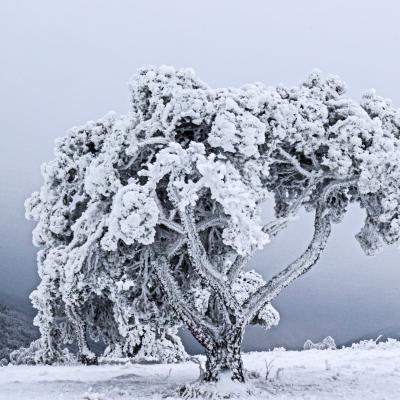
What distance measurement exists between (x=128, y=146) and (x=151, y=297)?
5.12 meters

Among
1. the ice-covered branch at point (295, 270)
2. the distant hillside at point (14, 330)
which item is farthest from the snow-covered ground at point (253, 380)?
the distant hillside at point (14, 330)

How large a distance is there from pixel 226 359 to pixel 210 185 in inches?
172

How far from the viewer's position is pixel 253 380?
14.5 m

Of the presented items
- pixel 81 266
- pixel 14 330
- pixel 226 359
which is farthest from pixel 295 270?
pixel 14 330

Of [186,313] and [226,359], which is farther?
[186,313]

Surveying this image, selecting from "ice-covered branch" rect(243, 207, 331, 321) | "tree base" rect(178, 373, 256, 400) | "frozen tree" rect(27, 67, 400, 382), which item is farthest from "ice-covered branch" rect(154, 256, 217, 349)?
"ice-covered branch" rect(243, 207, 331, 321)

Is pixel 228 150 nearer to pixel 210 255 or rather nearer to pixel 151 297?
pixel 210 255

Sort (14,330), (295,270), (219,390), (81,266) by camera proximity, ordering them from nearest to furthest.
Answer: (219,390)
(81,266)
(295,270)
(14,330)

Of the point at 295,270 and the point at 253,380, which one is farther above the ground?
the point at 295,270

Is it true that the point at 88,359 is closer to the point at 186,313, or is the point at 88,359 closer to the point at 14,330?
the point at 186,313

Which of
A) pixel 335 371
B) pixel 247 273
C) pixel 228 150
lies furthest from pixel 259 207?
pixel 247 273

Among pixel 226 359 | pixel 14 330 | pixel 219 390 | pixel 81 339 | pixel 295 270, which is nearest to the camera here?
pixel 219 390

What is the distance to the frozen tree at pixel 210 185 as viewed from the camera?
41.6ft

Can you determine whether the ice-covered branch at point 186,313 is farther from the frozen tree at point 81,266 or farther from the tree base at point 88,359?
the tree base at point 88,359
